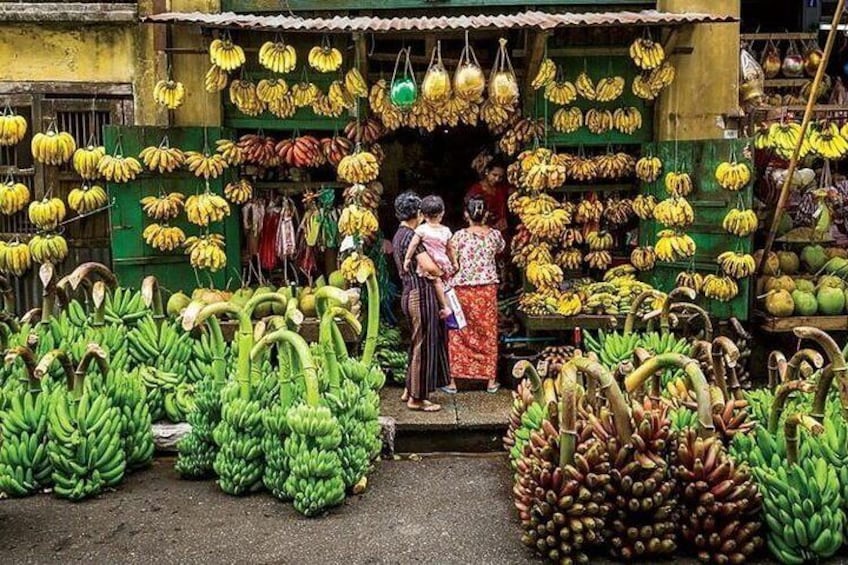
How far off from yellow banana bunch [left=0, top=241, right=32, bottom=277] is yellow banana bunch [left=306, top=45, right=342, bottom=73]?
3.17 m

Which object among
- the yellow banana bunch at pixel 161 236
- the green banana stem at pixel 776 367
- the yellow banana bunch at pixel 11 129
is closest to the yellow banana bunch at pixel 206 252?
the yellow banana bunch at pixel 161 236

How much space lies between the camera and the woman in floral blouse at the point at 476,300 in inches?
324

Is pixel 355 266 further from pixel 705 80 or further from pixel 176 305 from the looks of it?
pixel 705 80

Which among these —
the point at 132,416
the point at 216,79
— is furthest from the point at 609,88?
the point at 132,416

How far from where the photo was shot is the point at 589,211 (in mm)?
8836

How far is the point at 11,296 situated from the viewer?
848 cm

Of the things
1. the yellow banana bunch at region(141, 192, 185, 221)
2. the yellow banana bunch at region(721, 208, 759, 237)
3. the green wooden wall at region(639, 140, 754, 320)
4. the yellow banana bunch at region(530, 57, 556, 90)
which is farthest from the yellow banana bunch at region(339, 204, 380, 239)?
the yellow banana bunch at region(721, 208, 759, 237)

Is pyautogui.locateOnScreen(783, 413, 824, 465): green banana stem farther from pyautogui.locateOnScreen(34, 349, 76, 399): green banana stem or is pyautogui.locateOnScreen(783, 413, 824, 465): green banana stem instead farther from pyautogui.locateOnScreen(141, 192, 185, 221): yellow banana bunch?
pyautogui.locateOnScreen(141, 192, 185, 221): yellow banana bunch

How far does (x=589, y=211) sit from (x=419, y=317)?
2.22m

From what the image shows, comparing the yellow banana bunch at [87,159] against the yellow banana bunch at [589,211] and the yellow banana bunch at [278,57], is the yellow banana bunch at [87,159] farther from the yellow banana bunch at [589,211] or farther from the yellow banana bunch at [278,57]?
the yellow banana bunch at [589,211]

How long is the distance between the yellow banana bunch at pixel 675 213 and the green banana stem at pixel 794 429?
3.65m

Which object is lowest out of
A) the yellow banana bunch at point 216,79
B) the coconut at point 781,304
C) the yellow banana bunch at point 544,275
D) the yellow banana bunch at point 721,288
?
the coconut at point 781,304

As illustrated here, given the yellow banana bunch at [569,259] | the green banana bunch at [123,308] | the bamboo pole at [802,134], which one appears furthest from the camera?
the yellow banana bunch at [569,259]

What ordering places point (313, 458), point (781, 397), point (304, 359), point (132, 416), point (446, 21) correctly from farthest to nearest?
point (446, 21) < point (132, 416) < point (304, 359) < point (313, 458) < point (781, 397)
